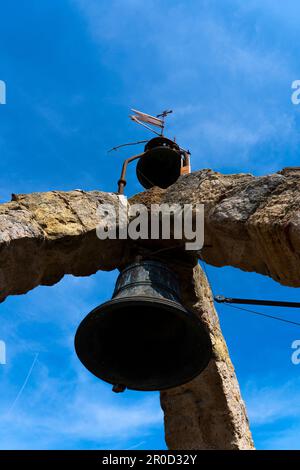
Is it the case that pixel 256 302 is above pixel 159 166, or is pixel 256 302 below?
below

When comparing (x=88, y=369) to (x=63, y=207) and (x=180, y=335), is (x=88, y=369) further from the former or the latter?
(x=63, y=207)

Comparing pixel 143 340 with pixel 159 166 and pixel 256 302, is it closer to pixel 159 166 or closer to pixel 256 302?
pixel 256 302

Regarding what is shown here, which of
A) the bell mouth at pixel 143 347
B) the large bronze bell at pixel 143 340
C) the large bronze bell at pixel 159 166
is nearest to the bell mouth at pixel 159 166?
the large bronze bell at pixel 159 166

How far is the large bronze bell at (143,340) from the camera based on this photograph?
7.49 feet

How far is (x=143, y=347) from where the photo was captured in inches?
95.4

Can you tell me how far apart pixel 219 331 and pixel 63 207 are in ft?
4.26

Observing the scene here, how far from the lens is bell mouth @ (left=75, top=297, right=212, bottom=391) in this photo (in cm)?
230

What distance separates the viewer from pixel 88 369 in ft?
7.63

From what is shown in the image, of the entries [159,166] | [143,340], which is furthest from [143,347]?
[159,166]

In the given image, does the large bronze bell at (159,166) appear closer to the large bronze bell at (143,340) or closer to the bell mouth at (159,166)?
the bell mouth at (159,166)

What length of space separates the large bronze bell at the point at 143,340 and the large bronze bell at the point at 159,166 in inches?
60.3

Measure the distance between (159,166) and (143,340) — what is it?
6.22ft

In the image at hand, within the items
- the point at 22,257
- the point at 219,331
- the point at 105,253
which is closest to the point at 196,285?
the point at 219,331
